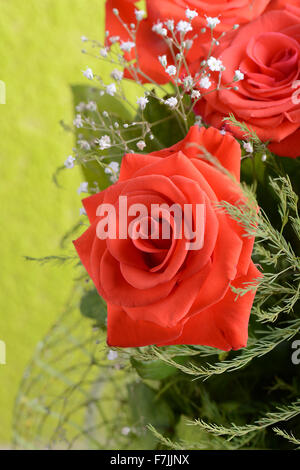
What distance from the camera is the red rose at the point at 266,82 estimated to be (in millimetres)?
253

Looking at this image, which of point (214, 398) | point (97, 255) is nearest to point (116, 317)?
point (97, 255)

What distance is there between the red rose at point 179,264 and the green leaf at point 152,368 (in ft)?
0.24

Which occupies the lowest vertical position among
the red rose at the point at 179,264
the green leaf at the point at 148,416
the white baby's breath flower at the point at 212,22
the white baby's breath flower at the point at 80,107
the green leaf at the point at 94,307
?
the green leaf at the point at 148,416

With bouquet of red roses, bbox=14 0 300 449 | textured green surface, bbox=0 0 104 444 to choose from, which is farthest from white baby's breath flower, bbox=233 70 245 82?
textured green surface, bbox=0 0 104 444

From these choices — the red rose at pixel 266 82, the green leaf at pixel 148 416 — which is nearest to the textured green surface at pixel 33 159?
the green leaf at pixel 148 416

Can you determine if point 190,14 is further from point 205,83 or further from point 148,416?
point 148,416

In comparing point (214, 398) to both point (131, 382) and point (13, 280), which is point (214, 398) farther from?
point (13, 280)

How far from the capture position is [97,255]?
0.23 metres

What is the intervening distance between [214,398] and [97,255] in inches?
6.1

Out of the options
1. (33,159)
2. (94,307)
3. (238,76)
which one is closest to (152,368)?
(94,307)

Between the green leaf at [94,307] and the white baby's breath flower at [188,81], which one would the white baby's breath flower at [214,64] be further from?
the green leaf at [94,307]

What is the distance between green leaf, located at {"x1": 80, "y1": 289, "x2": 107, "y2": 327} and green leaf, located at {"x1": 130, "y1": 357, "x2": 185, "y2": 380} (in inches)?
1.9

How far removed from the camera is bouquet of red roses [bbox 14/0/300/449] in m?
0.22

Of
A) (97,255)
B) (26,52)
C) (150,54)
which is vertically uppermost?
(26,52)
